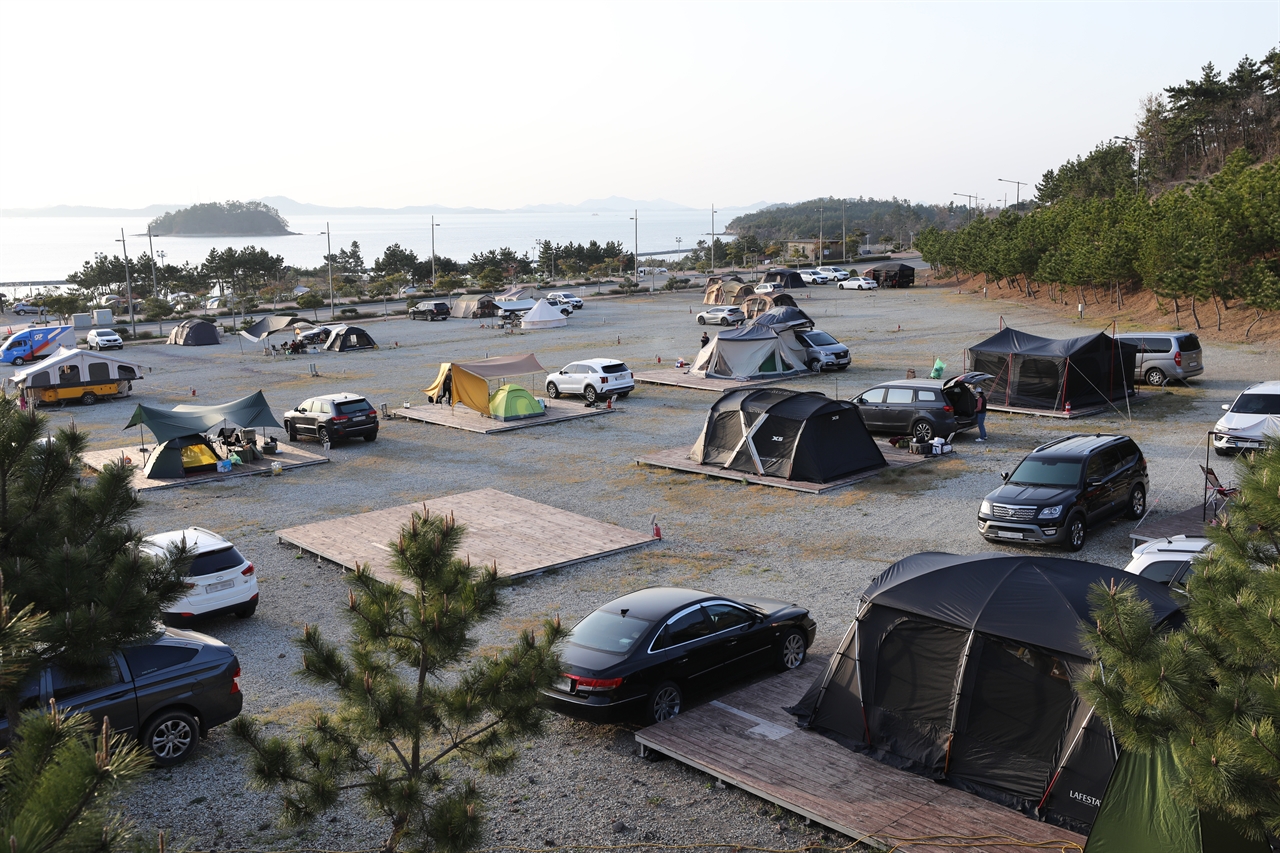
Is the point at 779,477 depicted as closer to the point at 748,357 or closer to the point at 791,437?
the point at 791,437

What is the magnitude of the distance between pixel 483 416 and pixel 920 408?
13490 millimetres

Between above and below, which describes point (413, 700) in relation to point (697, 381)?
above

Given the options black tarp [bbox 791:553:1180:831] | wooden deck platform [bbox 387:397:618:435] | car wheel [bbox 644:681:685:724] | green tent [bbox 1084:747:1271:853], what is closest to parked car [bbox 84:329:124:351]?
wooden deck platform [bbox 387:397:618:435]

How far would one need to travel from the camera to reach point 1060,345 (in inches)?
1091

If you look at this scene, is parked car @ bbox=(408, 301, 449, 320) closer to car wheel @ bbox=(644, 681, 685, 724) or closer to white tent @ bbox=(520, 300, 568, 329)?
white tent @ bbox=(520, 300, 568, 329)

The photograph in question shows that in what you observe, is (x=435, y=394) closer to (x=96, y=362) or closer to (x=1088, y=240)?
(x=96, y=362)

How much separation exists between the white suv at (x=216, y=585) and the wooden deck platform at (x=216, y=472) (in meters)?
9.87

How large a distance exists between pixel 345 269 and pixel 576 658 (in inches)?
4800

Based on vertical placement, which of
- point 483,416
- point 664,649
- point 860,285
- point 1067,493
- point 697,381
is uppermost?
point 860,285

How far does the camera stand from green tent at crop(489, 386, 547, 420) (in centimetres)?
3017

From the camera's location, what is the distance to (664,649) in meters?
11.2

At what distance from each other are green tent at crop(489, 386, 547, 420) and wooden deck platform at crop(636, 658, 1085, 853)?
19.6 m

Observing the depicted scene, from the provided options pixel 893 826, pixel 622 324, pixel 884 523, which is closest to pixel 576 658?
pixel 893 826

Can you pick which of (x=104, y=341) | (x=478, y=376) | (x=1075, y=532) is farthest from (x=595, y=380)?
(x=104, y=341)
